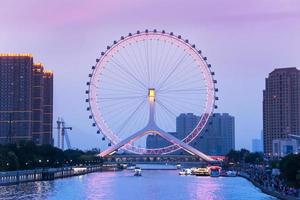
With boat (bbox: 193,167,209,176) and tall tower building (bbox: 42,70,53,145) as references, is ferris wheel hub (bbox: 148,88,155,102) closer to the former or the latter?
boat (bbox: 193,167,209,176)

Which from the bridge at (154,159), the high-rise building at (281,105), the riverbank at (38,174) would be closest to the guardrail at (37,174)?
the riverbank at (38,174)

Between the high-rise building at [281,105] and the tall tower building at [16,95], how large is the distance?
37492 millimetres

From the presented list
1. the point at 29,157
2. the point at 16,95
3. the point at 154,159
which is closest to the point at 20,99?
the point at 16,95

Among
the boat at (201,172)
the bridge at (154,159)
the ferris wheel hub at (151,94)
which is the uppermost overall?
the ferris wheel hub at (151,94)

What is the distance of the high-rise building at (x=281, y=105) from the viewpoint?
114 meters

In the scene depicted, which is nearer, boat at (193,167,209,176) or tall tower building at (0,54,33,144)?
boat at (193,167,209,176)

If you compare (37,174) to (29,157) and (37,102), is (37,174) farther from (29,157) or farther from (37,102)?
(37,102)

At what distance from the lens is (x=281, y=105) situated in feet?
382

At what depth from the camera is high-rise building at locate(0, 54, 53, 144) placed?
104 metres

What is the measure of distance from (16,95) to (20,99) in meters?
1.32

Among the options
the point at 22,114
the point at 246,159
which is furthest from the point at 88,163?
the point at 246,159

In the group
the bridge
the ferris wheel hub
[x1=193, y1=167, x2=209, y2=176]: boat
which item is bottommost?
[x1=193, y1=167, x2=209, y2=176]: boat

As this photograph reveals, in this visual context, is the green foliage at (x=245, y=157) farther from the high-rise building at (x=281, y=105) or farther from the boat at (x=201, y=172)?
the boat at (x=201, y=172)

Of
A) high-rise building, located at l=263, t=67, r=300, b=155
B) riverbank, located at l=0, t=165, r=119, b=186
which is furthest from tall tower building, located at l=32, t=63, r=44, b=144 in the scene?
high-rise building, located at l=263, t=67, r=300, b=155
